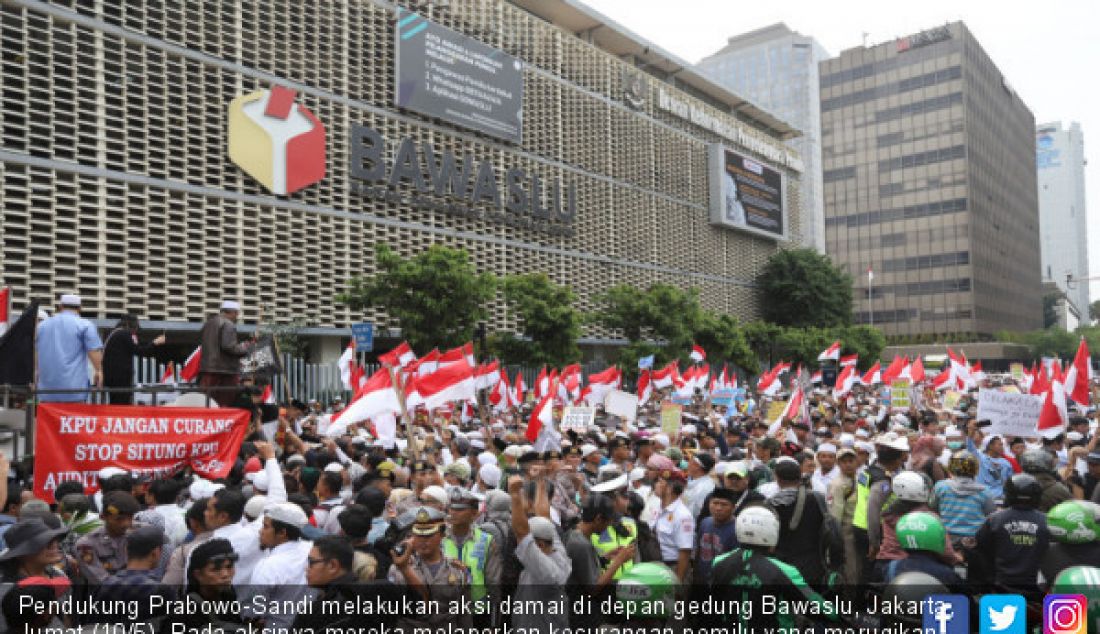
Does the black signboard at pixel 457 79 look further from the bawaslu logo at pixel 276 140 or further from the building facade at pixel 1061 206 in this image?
the building facade at pixel 1061 206

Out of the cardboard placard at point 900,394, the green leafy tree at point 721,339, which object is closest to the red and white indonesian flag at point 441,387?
the cardboard placard at point 900,394

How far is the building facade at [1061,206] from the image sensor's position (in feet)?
590

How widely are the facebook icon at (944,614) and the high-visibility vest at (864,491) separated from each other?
3.14m

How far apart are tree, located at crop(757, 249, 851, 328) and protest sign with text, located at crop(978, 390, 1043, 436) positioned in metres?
41.6

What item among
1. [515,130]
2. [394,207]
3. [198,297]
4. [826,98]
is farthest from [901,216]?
[198,297]

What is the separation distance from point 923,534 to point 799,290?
4838cm

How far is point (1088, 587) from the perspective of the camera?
422 cm

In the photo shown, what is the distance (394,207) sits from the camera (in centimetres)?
2933

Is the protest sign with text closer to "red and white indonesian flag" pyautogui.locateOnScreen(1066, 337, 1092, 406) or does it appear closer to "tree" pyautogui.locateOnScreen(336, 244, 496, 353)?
"red and white indonesian flag" pyautogui.locateOnScreen(1066, 337, 1092, 406)

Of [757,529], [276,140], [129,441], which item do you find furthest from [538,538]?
[276,140]

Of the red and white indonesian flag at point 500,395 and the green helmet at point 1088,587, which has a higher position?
the red and white indonesian flag at point 500,395

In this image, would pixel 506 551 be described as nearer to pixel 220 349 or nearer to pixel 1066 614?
pixel 1066 614

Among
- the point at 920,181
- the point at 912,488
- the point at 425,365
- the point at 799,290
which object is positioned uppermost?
the point at 920,181

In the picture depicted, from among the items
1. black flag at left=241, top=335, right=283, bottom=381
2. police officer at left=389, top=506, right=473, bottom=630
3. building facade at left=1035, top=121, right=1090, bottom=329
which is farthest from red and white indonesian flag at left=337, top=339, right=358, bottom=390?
building facade at left=1035, top=121, right=1090, bottom=329
